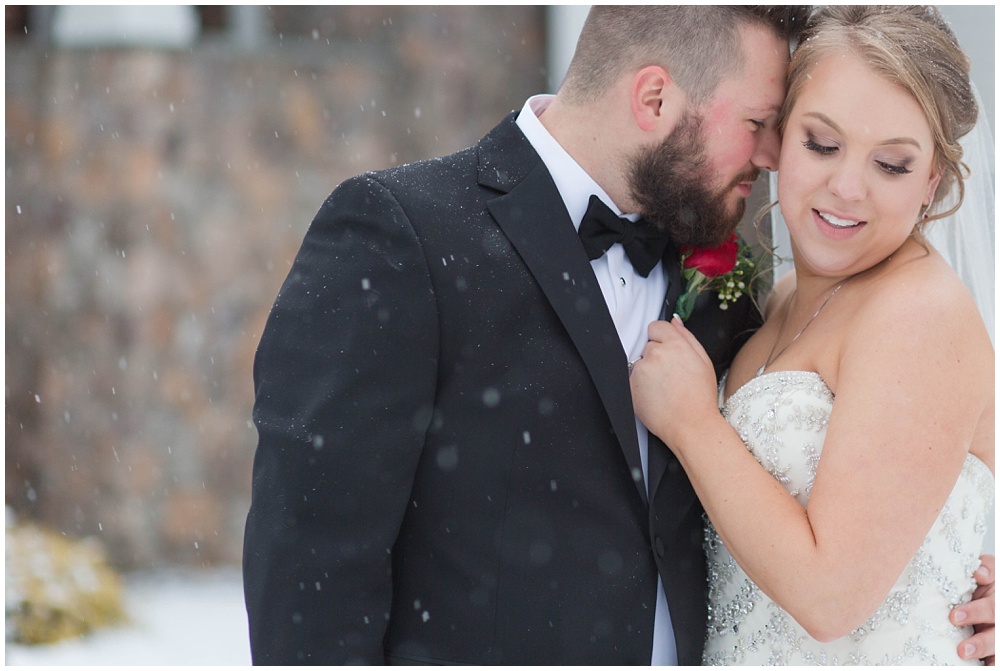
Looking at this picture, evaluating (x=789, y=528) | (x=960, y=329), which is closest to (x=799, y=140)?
(x=960, y=329)

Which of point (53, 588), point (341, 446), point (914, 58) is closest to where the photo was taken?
point (341, 446)

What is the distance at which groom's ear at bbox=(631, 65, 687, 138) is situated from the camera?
96.5 inches

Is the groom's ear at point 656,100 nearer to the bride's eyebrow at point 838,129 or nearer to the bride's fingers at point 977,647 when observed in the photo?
the bride's eyebrow at point 838,129

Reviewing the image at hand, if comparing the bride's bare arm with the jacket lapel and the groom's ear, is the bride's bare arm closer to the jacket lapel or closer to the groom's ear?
the jacket lapel

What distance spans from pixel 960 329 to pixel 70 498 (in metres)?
4.89

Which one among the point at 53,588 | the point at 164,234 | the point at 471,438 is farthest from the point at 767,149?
the point at 53,588

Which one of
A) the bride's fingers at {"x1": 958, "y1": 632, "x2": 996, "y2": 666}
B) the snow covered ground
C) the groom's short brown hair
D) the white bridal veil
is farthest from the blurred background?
the bride's fingers at {"x1": 958, "y1": 632, "x2": 996, "y2": 666}

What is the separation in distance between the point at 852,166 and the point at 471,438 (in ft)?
3.52

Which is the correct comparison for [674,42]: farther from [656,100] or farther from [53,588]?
[53,588]

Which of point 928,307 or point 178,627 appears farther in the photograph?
point 178,627

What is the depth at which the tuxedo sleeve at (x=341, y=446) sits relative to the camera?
2008mm

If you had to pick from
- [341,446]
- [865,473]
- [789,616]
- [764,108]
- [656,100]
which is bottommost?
[789,616]

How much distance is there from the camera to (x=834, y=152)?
232 cm

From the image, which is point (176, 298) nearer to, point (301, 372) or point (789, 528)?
point (301, 372)
